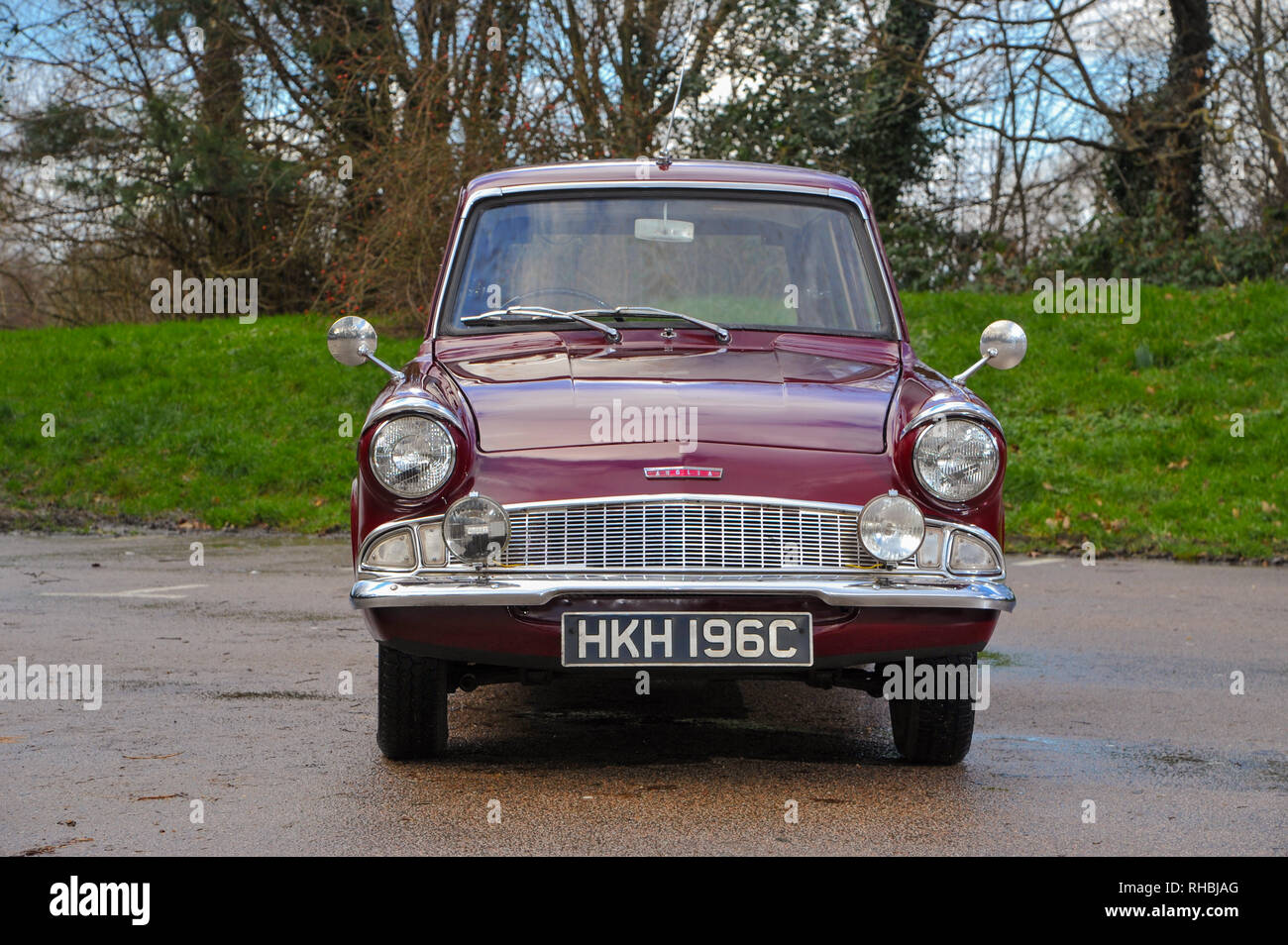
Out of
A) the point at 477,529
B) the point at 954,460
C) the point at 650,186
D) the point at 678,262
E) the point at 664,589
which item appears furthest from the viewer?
the point at 650,186

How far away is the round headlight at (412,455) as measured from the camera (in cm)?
405

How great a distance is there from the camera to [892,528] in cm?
405

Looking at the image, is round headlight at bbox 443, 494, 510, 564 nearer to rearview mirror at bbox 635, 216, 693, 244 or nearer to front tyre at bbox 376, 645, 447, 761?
front tyre at bbox 376, 645, 447, 761

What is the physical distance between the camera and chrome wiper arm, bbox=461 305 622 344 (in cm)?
493

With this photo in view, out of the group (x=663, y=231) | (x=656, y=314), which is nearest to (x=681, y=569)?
(x=656, y=314)

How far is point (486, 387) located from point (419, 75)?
1399 centimetres

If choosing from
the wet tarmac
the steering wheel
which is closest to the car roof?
the steering wheel

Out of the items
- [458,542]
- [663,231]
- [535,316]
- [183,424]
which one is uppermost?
[663,231]

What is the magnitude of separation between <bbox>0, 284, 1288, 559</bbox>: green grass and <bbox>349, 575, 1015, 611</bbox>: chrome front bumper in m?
7.36

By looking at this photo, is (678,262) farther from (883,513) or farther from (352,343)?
(883,513)

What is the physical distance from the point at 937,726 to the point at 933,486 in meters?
0.76

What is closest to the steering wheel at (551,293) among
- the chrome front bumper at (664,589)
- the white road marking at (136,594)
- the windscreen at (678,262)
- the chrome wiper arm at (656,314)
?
the windscreen at (678,262)
